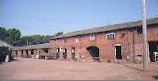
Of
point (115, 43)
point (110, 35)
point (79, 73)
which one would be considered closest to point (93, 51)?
point (110, 35)

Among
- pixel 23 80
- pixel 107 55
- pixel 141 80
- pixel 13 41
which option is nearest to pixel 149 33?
pixel 107 55

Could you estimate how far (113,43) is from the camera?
31891 mm

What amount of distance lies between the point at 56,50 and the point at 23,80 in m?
35.7

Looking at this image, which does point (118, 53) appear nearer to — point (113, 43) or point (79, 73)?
point (113, 43)

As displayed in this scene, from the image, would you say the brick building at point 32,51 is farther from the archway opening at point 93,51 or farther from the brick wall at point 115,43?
the archway opening at point 93,51

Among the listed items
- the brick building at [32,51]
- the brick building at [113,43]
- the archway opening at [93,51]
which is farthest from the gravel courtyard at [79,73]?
the brick building at [32,51]

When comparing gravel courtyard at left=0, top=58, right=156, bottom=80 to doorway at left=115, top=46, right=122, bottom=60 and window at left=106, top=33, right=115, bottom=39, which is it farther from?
doorway at left=115, top=46, right=122, bottom=60

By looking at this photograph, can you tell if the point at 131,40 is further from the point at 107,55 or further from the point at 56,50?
the point at 56,50

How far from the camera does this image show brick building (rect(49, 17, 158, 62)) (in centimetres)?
2762

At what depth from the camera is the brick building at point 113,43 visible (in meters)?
27.6

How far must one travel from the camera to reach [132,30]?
28.8 metres

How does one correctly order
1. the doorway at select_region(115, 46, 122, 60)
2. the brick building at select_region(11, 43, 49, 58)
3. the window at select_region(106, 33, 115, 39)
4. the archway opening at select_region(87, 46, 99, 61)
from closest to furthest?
the window at select_region(106, 33, 115, 39)
the doorway at select_region(115, 46, 122, 60)
the archway opening at select_region(87, 46, 99, 61)
the brick building at select_region(11, 43, 49, 58)

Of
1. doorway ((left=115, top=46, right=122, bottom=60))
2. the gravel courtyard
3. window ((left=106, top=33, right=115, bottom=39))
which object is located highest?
window ((left=106, top=33, right=115, bottom=39))

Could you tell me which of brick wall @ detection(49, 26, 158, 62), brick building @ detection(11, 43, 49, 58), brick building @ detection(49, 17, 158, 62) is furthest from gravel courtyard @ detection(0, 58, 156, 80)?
brick building @ detection(11, 43, 49, 58)
